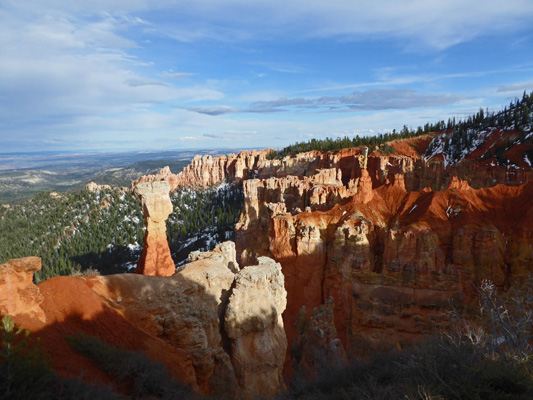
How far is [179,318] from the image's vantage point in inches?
450

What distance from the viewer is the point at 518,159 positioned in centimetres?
6662

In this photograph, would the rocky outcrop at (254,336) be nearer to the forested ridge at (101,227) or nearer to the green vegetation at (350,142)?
the forested ridge at (101,227)

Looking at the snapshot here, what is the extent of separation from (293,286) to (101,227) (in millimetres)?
61414

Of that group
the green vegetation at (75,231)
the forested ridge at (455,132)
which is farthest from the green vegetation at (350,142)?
the green vegetation at (75,231)

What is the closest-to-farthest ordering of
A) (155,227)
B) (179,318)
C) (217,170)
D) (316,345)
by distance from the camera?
(179,318) → (316,345) → (155,227) → (217,170)

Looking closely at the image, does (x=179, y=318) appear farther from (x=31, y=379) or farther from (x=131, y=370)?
(x=31, y=379)

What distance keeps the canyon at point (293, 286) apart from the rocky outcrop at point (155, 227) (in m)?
0.07

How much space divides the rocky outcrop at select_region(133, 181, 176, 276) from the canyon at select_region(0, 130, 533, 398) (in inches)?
2.7

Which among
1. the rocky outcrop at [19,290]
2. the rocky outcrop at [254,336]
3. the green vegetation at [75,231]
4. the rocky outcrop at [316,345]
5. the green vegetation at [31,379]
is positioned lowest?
the green vegetation at [75,231]

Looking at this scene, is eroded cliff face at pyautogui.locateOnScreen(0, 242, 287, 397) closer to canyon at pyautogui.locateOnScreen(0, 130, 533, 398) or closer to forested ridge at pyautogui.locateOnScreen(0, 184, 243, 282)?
canyon at pyautogui.locateOnScreen(0, 130, 533, 398)

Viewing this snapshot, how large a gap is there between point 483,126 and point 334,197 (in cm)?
8618

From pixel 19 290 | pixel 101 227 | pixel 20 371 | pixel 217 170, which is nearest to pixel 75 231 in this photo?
pixel 101 227

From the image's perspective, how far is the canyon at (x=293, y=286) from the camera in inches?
379

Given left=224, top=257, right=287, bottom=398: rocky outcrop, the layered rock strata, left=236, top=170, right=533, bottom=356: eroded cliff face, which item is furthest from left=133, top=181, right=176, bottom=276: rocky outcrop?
the layered rock strata
